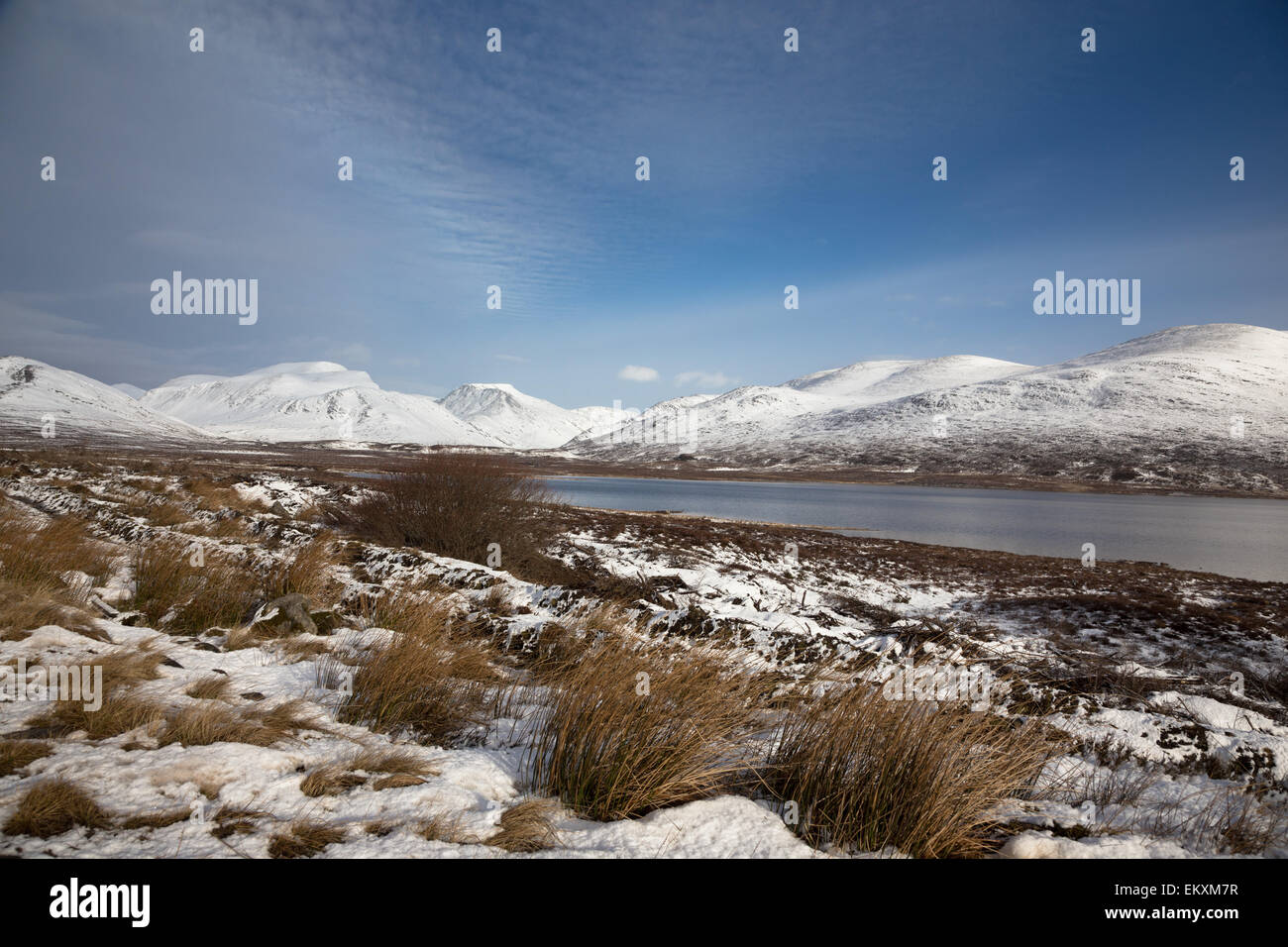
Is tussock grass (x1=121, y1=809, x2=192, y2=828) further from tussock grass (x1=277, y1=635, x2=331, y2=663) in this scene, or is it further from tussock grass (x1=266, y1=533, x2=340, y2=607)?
tussock grass (x1=266, y1=533, x2=340, y2=607)

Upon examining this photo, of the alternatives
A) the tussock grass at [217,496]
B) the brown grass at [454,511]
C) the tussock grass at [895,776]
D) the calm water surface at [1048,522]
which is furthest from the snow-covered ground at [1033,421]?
the tussock grass at [217,496]

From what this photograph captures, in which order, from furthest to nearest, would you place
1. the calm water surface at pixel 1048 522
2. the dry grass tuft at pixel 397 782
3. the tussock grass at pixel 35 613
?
the calm water surface at pixel 1048 522, the tussock grass at pixel 35 613, the dry grass tuft at pixel 397 782

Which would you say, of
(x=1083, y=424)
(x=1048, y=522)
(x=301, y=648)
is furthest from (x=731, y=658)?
(x=1083, y=424)

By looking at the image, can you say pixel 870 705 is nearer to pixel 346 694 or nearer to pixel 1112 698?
pixel 346 694

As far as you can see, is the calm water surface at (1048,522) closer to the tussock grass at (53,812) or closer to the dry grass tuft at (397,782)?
the dry grass tuft at (397,782)

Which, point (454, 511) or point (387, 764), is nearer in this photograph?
point (387, 764)

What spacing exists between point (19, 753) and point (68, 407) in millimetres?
214875

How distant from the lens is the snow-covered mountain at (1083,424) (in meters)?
85.7

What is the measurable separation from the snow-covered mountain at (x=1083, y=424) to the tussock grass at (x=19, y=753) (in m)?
103

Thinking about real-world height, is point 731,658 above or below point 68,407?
below

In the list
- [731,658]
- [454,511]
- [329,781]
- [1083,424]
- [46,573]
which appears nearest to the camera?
[329,781]

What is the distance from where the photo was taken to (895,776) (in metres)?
2.78

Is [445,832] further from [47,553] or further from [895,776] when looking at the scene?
[47,553]
